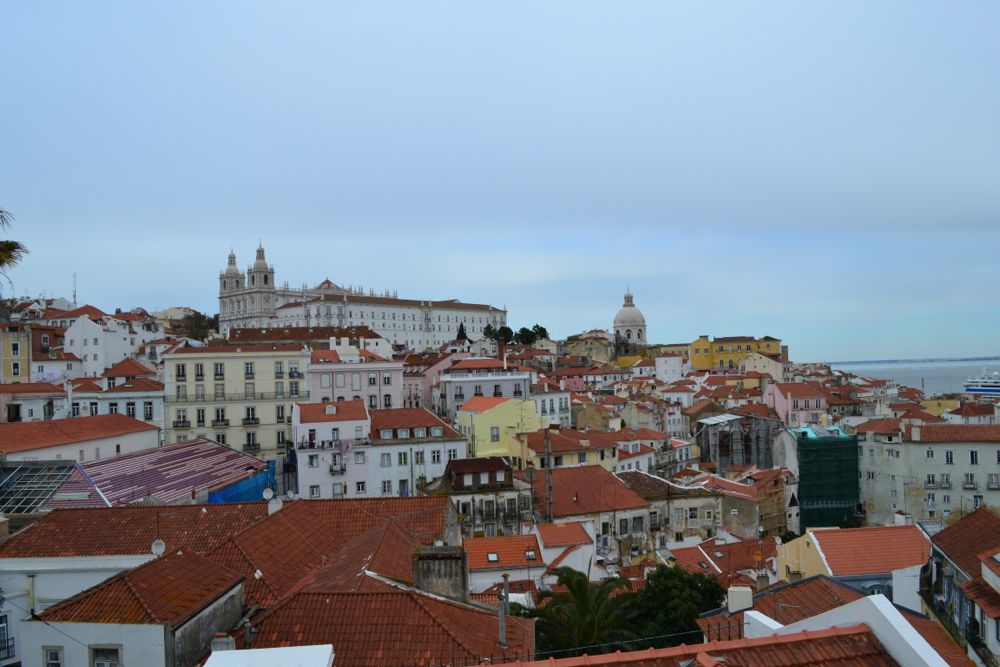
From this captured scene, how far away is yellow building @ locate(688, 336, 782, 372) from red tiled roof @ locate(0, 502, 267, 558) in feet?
362

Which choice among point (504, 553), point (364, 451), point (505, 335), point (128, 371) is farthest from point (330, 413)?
point (505, 335)

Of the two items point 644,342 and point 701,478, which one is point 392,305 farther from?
point 701,478

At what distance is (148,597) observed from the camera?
9.45 meters

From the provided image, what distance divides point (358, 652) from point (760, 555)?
26.8 meters

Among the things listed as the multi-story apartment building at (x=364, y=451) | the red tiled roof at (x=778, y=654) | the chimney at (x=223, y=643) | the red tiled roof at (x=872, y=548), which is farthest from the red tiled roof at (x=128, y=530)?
the multi-story apartment building at (x=364, y=451)

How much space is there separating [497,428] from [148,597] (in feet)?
114

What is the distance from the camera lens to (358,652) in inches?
363

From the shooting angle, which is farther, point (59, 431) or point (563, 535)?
point (59, 431)

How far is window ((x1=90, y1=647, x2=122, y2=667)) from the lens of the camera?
9.12 meters

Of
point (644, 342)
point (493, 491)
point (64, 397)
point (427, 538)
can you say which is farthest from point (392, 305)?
point (427, 538)

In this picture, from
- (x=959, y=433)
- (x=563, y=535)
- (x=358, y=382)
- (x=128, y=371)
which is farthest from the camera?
(x=128, y=371)

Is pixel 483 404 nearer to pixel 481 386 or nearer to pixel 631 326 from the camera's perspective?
pixel 481 386

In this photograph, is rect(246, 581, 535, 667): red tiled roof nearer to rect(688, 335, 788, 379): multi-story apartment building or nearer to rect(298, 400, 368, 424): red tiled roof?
rect(298, 400, 368, 424): red tiled roof

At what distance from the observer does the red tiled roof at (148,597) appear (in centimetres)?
919
